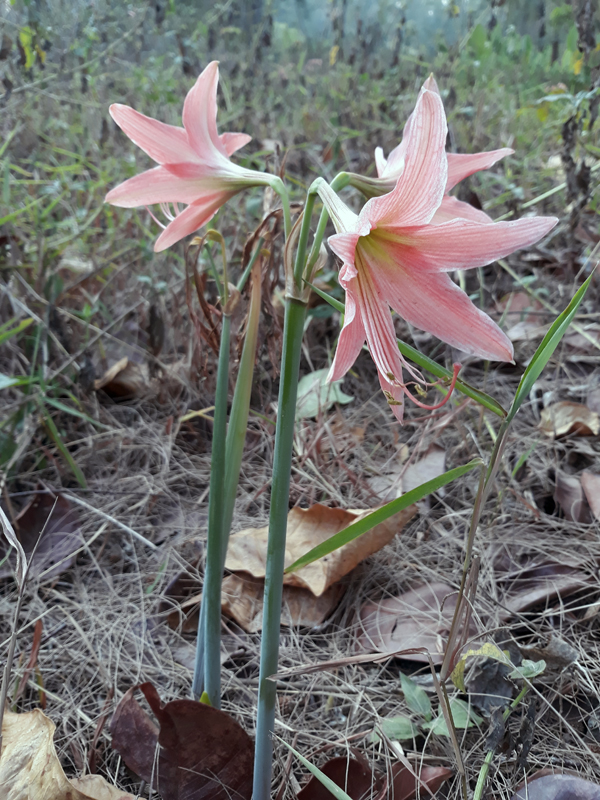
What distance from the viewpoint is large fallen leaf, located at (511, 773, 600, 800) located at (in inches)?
35.7

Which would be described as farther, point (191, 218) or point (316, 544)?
point (316, 544)

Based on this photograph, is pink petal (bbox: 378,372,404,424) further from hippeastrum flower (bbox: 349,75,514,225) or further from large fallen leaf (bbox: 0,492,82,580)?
large fallen leaf (bbox: 0,492,82,580)

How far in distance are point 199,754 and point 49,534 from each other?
0.92 m

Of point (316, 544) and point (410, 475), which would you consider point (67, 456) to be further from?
point (410, 475)

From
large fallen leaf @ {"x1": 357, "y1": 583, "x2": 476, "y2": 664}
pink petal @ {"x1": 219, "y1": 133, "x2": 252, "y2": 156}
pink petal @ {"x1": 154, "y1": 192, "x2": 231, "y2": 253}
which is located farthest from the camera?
large fallen leaf @ {"x1": 357, "y1": 583, "x2": 476, "y2": 664}

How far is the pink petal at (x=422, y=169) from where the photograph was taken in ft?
2.39

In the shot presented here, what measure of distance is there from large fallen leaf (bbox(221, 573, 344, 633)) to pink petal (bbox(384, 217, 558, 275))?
92 centimetres

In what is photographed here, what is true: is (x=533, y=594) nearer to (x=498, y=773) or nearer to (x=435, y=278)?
(x=498, y=773)

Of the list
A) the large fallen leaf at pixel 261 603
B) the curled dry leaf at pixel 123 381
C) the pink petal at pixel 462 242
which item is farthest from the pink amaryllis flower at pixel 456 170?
the curled dry leaf at pixel 123 381

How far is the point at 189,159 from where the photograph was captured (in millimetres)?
1031

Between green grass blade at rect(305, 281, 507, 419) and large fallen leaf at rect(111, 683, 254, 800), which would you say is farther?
large fallen leaf at rect(111, 683, 254, 800)

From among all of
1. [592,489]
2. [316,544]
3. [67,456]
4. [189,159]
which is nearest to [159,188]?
[189,159]

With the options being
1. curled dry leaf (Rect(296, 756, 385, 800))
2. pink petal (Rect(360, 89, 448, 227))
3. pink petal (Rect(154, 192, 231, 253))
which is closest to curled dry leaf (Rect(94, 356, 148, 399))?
pink petal (Rect(154, 192, 231, 253))

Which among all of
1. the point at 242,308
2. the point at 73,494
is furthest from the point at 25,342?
the point at 242,308
